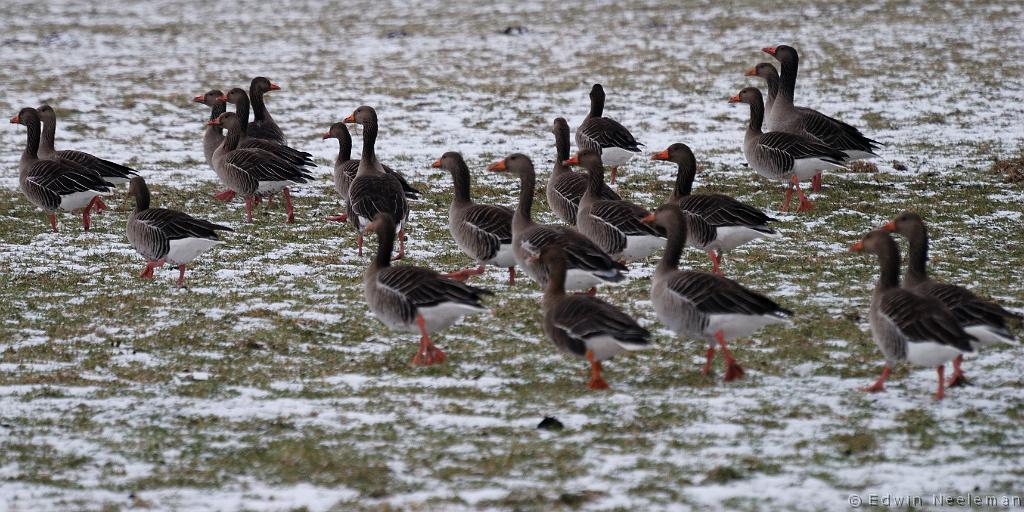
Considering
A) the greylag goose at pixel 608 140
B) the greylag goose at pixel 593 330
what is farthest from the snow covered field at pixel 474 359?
the greylag goose at pixel 608 140

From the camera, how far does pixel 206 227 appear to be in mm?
12312

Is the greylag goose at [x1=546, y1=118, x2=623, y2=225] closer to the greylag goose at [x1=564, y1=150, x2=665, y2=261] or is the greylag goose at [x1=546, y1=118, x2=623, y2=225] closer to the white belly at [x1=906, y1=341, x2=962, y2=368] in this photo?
the greylag goose at [x1=564, y1=150, x2=665, y2=261]

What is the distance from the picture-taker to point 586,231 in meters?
12.4

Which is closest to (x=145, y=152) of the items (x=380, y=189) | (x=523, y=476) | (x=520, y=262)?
(x=380, y=189)

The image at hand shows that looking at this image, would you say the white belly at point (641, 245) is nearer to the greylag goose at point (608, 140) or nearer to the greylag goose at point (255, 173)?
the greylag goose at point (608, 140)

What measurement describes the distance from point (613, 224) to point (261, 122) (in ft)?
29.2

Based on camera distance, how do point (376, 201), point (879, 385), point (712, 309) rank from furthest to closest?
point (376, 201), point (712, 309), point (879, 385)

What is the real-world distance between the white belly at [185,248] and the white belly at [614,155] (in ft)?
23.2

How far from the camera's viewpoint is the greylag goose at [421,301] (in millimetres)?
9391

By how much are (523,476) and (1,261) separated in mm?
9233

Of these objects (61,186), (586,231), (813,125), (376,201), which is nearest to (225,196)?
(61,186)

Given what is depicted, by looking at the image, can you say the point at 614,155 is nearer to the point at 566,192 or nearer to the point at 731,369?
the point at 566,192

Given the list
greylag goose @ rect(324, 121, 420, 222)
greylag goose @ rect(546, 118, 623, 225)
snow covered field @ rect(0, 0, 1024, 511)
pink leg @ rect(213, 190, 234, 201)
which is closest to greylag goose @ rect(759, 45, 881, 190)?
snow covered field @ rect(0, 0, 1024, 511)

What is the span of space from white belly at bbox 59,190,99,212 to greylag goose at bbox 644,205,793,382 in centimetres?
935
